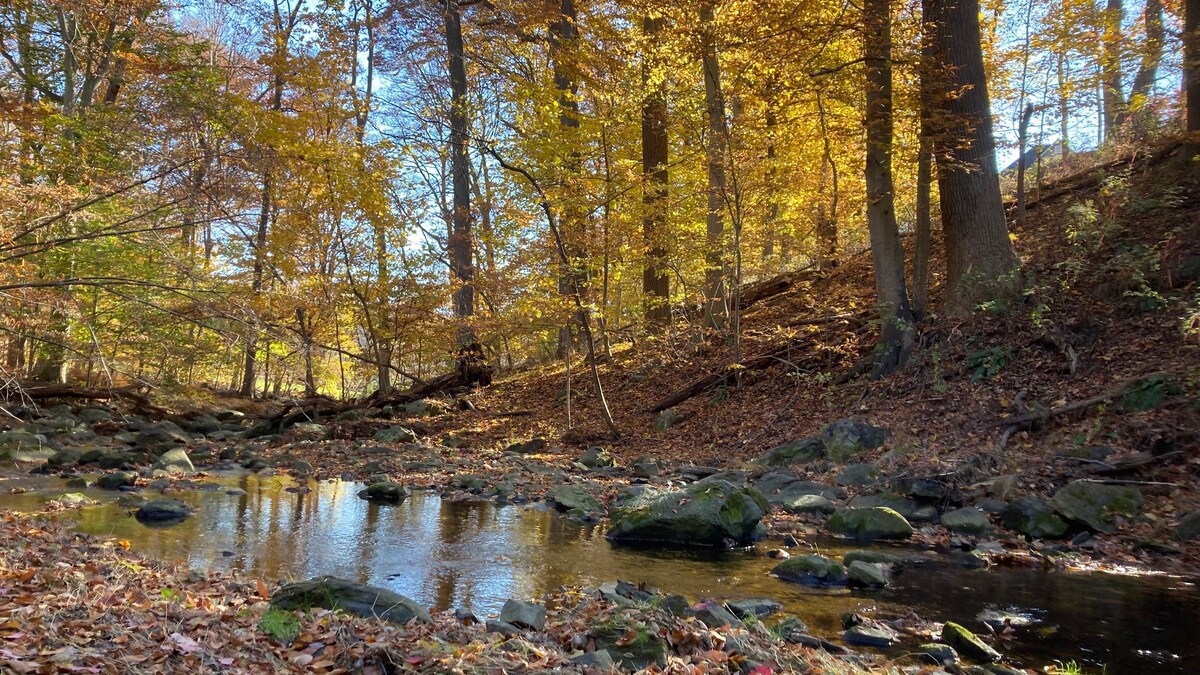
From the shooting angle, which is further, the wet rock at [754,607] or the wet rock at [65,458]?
the wet rock at [65,458]

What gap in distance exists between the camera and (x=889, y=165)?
1180 centimetres

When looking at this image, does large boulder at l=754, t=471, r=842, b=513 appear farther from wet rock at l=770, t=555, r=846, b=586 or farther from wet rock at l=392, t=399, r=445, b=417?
wet rock at l=392, t=399, r=445, b=417

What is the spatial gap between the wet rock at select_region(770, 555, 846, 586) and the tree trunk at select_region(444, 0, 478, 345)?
10501 millimetres

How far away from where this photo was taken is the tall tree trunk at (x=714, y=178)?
481 inches

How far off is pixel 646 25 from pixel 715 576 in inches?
491

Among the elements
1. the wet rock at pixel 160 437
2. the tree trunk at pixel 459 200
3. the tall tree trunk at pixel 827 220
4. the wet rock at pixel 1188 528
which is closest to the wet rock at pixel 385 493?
the wet rock at pixel 160 437

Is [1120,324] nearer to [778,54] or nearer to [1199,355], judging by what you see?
[1199,355]

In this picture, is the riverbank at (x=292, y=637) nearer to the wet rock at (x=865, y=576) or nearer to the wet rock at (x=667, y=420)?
the wet rock at (x=865, y=576)

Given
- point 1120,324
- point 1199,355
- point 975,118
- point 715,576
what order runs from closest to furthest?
point 715,576
point 1199,355
point 1120,324
point 975,118

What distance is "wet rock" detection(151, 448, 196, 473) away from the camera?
1092cm

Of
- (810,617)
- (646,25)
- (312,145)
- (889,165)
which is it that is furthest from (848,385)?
(312,145)

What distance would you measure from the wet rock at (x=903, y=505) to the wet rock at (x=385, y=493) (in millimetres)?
5859

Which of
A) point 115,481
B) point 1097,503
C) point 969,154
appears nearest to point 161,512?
point 115,481

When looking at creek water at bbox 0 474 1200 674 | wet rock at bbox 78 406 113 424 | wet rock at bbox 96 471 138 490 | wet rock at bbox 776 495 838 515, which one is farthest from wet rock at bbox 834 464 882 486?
wet rock at bbox 78 406 113 424
